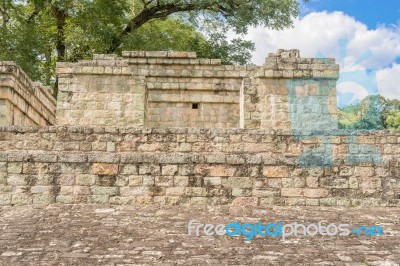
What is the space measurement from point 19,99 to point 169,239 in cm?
709

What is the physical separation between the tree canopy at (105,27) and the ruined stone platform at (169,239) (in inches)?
497

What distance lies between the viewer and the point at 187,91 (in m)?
12.6

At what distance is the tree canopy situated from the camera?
17320 millimetres

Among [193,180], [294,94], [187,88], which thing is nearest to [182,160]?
[193,180]

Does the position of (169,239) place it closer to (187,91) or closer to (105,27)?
(187,91)

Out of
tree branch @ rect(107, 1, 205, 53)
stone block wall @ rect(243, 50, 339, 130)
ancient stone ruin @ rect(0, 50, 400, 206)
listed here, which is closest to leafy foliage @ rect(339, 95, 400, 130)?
tree branch @ rect(107, 1, 205, 53)

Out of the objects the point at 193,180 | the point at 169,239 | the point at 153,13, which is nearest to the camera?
the point at 169,239

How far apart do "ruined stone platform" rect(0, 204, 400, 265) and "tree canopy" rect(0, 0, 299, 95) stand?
12.6 metres

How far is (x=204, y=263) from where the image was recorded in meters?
4.46

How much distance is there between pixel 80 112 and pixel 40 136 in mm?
4631

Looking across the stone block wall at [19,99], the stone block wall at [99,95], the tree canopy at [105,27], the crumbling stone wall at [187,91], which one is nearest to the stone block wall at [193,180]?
the stone block wall at [19,99]

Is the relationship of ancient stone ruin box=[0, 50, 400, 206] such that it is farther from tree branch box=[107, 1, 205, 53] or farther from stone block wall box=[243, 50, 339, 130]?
tree branch box=[107, 1, 205, 53]

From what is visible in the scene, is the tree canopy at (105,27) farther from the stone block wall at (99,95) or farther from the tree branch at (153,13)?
the stone block wall at (99,95)

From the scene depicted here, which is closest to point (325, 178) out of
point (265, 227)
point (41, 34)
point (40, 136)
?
point (265, 227)
